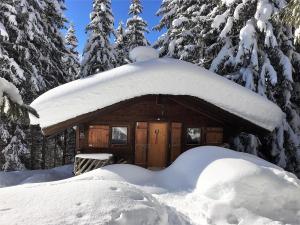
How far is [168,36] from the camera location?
28.1 meters

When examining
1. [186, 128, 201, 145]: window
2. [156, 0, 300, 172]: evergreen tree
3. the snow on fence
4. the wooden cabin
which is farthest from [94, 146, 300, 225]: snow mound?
[156, 0, 300, 172]: evergreen tree

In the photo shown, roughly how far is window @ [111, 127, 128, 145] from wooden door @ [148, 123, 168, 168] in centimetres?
129

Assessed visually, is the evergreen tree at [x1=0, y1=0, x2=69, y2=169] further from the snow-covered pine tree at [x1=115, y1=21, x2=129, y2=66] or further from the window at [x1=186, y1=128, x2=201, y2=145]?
the snow-covered pine tree at [x1=115, y1=21, x2=129, y2=66]

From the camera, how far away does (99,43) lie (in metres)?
28.6

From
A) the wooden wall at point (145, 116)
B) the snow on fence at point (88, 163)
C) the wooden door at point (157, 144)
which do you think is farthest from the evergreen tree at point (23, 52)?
the wooden door at point (157, 144)

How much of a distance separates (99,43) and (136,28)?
24.1ft

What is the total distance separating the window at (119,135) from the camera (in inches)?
699

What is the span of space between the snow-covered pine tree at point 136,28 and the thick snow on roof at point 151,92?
61.9 ft

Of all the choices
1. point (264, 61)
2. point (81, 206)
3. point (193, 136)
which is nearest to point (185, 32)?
point (264, 61)

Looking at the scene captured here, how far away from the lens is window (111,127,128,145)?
1775cm

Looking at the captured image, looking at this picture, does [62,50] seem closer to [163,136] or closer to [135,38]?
[135,38]

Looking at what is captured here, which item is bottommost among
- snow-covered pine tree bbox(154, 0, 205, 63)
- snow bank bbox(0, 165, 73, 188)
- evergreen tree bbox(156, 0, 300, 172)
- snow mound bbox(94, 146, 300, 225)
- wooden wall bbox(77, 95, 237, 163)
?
snow bank bbox(0, 165, 73, 188)

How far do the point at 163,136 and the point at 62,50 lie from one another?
1370 centimetres

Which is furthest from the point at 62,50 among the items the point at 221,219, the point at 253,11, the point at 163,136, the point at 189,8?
the point at 221,219
